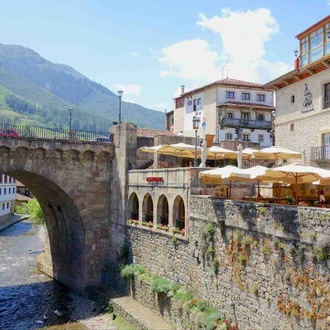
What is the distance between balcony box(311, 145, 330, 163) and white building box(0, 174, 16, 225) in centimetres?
4462

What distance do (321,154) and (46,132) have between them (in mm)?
16484

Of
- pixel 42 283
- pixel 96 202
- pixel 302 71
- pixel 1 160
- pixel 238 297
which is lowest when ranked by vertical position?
pixel 42 283

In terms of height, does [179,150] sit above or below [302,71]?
below

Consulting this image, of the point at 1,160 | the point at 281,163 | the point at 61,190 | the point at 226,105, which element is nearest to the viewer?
the point at 1,160

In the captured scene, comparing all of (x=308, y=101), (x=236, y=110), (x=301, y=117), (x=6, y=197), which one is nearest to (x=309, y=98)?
(x=308, y=101)

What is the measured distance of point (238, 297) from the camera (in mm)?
16734

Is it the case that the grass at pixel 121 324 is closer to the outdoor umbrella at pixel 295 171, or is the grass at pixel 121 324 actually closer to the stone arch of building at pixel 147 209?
the stone arch of building at pixel 147 209

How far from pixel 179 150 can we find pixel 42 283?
13.4 m

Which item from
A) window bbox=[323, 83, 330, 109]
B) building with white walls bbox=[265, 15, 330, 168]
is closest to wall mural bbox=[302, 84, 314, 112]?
building with white walls bbox=[265, 15, 330, 168]

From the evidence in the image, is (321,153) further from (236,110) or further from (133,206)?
(236,110)

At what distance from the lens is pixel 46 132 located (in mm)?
27984

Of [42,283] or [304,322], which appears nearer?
[304,322]

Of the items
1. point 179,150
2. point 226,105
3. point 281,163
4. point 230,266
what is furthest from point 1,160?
point 226,105

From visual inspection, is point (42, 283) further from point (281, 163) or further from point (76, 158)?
point (281, 163)
